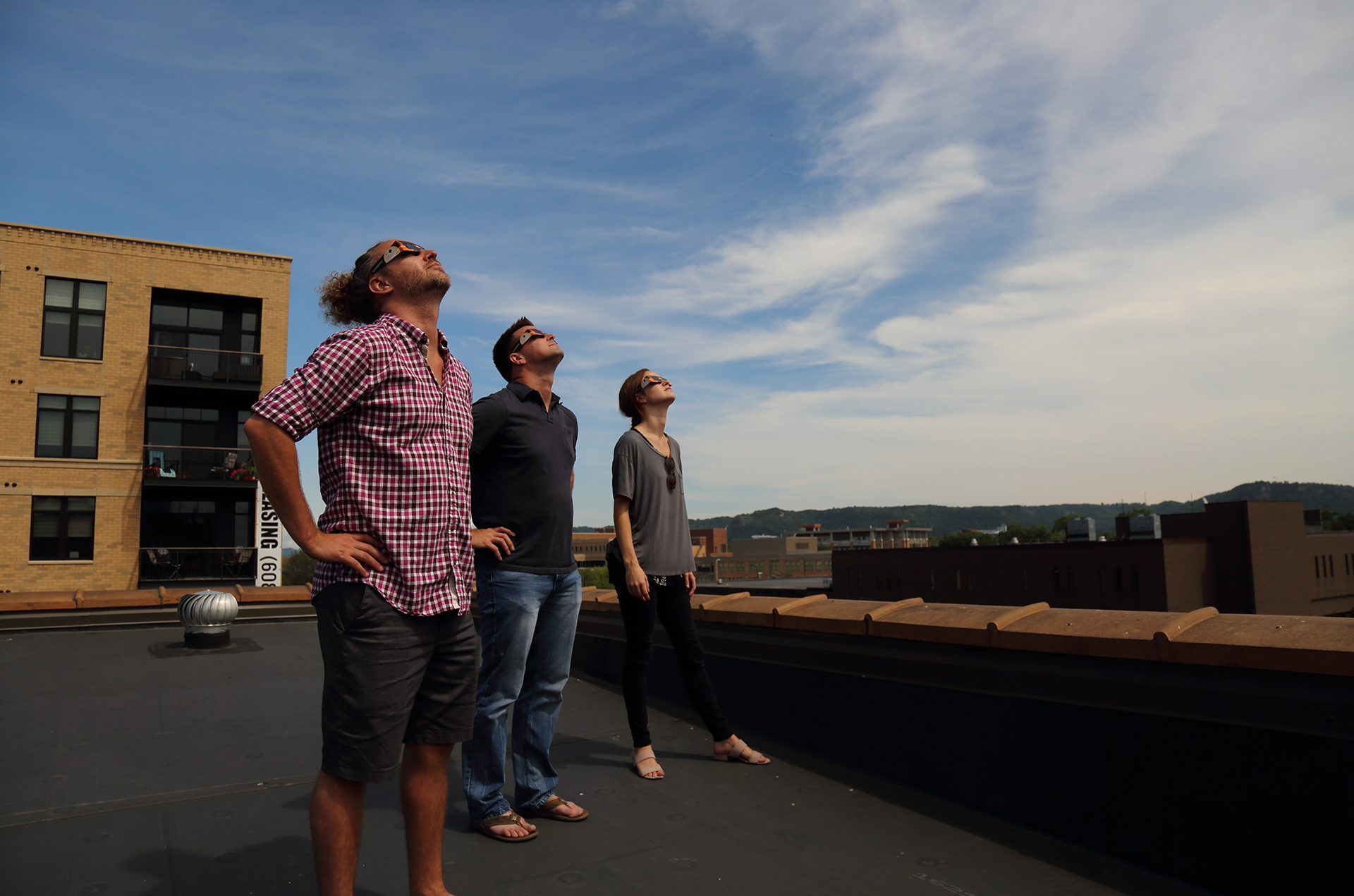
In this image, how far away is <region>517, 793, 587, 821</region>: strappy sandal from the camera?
245 centimetres

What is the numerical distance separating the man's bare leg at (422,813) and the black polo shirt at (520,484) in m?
A: 0.73

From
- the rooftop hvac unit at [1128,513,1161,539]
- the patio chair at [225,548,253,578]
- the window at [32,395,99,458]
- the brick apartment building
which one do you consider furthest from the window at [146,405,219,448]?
the rooftop hvac unit at [1128,513,1161,539]

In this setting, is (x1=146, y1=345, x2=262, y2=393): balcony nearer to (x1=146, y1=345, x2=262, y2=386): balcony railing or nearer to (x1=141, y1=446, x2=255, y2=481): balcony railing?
(x1=146, y1=345, x2=262, y2=386): balcony railing

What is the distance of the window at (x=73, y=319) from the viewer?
20547 mm

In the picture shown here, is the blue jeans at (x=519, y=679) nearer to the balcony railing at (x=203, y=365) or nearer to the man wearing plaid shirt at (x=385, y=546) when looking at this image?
the man wearing plaid shirt at (x=385, y=546)

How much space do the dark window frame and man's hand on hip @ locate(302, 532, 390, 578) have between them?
24.3 metres

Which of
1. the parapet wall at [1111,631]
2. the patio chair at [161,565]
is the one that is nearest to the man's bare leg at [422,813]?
the parapet wall at [1111,631]

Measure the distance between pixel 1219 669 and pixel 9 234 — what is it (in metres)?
27.0

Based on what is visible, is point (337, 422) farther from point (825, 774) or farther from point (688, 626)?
point (825, 774)

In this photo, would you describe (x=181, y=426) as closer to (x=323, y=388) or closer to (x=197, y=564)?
(x=197, y=564)

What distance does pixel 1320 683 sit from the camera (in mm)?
1733

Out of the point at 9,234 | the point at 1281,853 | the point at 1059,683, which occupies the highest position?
the point at 9,234

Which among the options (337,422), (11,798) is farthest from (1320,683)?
(11,798)

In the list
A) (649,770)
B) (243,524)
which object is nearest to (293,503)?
(649,770)
